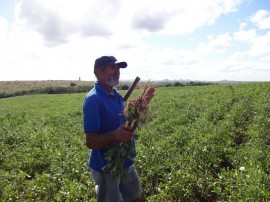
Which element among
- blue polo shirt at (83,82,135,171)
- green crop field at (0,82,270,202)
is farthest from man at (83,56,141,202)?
green crop field at (0,82,270,202)

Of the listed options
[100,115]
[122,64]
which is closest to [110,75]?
[122,64]

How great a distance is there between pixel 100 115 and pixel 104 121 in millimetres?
110

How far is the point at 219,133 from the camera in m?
8.74

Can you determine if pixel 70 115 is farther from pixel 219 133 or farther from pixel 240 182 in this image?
pixel 240 182

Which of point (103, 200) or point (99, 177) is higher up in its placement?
point (99, 177)

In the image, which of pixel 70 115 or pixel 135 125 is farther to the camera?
pixel 70 115

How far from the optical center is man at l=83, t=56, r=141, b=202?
355 cm

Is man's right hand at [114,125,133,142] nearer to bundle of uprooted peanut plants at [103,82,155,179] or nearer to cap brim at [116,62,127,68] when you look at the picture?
bundle of uprooted peanut plants at [103,82,155,179]

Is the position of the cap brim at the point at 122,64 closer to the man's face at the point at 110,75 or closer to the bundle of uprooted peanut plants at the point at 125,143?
the man's face at the point at 110,75

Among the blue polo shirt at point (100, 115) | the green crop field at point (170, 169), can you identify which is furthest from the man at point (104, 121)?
the green crop field at point (170, 169)

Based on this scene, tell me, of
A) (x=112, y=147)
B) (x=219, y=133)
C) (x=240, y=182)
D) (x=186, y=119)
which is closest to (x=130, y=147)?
(x=112, y=147)

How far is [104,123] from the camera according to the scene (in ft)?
12.4

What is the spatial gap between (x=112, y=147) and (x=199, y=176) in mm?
2974

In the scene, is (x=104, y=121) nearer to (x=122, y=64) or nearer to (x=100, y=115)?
(x=100, y=115)
